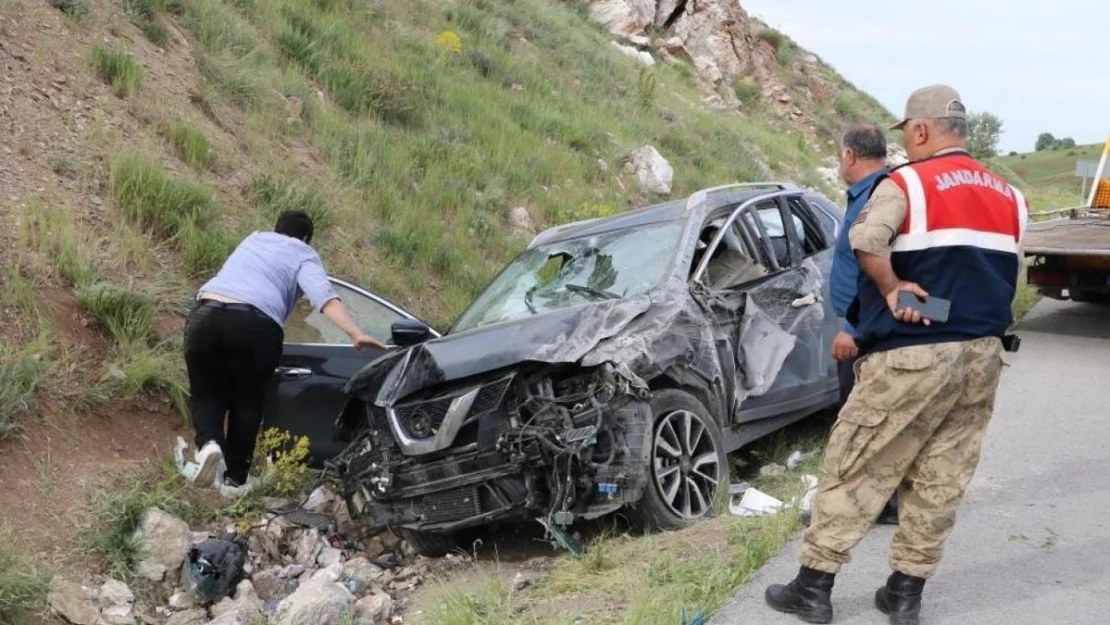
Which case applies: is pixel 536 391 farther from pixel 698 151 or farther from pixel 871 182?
pixel 698 151

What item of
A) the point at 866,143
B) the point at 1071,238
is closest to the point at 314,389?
the point at 866,143

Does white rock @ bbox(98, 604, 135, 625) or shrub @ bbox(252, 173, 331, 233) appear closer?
white rock @ bbox(98, 604, 135, 625)

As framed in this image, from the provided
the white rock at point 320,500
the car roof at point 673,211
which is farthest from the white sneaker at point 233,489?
the car roof at point 673,211

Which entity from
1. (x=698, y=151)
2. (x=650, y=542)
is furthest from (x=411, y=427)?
(x=698, y=151)

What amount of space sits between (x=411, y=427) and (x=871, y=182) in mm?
2512

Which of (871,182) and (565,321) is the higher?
(871,182)

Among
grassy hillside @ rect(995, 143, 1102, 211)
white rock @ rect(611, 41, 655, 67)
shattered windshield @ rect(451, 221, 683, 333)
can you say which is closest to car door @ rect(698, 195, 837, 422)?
shattered windshield @ rect(451, 221, 683, 333)

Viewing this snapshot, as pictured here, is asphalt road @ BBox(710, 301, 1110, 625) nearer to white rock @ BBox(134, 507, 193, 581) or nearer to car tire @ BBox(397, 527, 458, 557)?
car tire @ BBox(397, 527, 458, 557)

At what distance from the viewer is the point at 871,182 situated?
16.0 ft

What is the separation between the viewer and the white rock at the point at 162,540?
5.38 m

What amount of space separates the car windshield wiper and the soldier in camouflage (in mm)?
2226

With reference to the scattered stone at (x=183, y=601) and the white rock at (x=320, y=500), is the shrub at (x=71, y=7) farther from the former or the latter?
the scattered stone at (x=183, y=601)

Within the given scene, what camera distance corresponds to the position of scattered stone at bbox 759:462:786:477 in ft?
20.9

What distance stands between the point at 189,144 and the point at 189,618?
16.1 feet
